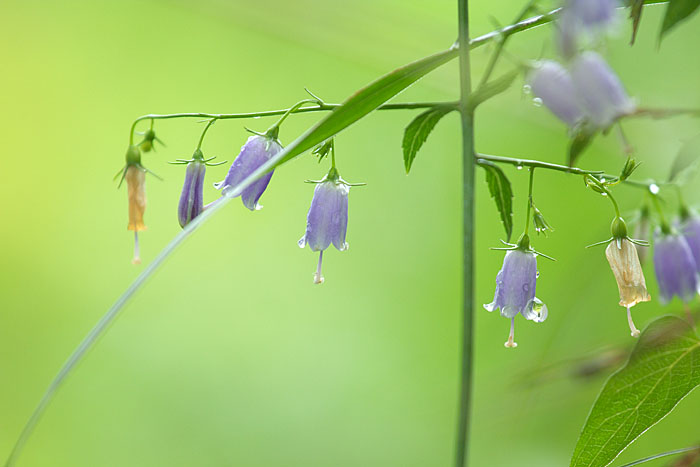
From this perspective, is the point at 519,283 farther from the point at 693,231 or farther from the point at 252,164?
the point at 252,164

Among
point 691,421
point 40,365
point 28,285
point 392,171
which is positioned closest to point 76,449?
point 40,365

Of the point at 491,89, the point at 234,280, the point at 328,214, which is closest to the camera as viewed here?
the point at 491,89

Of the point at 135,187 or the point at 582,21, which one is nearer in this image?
the point at 582,21

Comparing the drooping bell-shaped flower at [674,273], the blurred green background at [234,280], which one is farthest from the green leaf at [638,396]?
the blurred green background at [234,280]

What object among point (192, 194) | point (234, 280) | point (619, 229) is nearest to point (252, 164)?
point (192, 194)

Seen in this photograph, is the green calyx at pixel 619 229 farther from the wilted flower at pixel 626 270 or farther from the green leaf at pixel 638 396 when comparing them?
the green leaf at pixel 638 396

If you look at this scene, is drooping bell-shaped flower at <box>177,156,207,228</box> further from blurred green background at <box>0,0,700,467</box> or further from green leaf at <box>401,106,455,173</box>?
blurred green background at <box>0,0,700,467</box>
